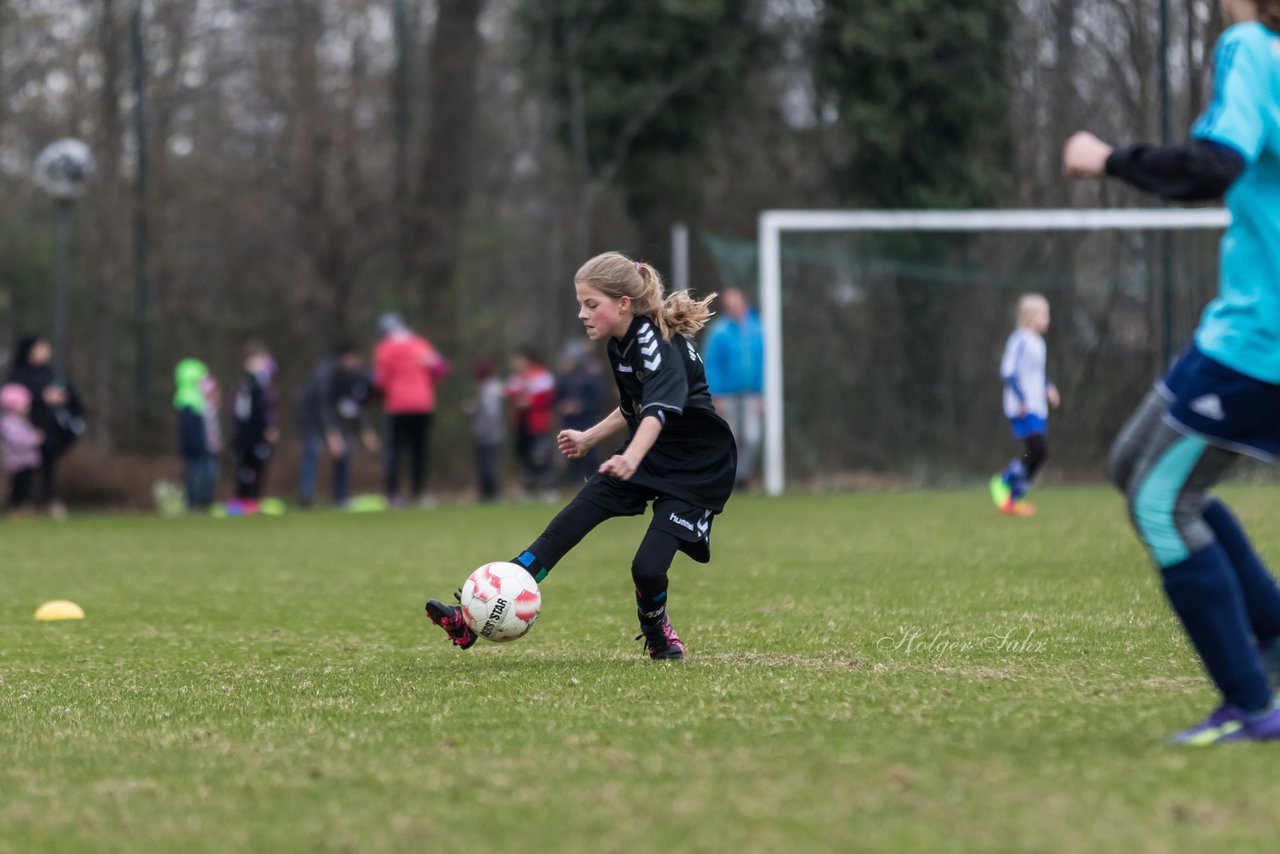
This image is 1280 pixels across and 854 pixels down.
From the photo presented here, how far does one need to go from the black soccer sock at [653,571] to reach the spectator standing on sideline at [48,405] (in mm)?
13102

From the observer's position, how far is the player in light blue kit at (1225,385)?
4.07 metres

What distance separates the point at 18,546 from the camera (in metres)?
14.3

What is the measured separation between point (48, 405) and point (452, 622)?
1300 centimetres

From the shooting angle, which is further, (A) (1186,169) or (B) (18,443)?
(B) (18,443)

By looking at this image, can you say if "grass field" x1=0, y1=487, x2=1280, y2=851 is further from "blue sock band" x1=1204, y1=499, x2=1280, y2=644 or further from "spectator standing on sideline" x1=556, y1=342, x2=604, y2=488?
"spectator standing on sideline" x1=556, y1=342, x2=604, y2=488

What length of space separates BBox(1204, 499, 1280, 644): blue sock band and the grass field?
1.06 ft

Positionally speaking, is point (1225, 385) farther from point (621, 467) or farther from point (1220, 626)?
point (621, 467)

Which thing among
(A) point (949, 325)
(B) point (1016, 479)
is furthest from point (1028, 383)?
(A) point (949, 325)

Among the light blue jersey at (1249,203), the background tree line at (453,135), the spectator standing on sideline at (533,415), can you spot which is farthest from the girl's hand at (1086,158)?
the background tree line at (453,135)

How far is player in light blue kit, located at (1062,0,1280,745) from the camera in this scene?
407cm

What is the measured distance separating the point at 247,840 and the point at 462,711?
166 centimetres

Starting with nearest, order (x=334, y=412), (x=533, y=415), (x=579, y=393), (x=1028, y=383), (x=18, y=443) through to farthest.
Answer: (x=1028, y=383) → (x=18, y=443) → (x=334, y=412) → (x=579, y=393) → (x=533, y=415)

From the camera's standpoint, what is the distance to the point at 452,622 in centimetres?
619

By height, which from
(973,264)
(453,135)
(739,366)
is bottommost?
(739,366)
